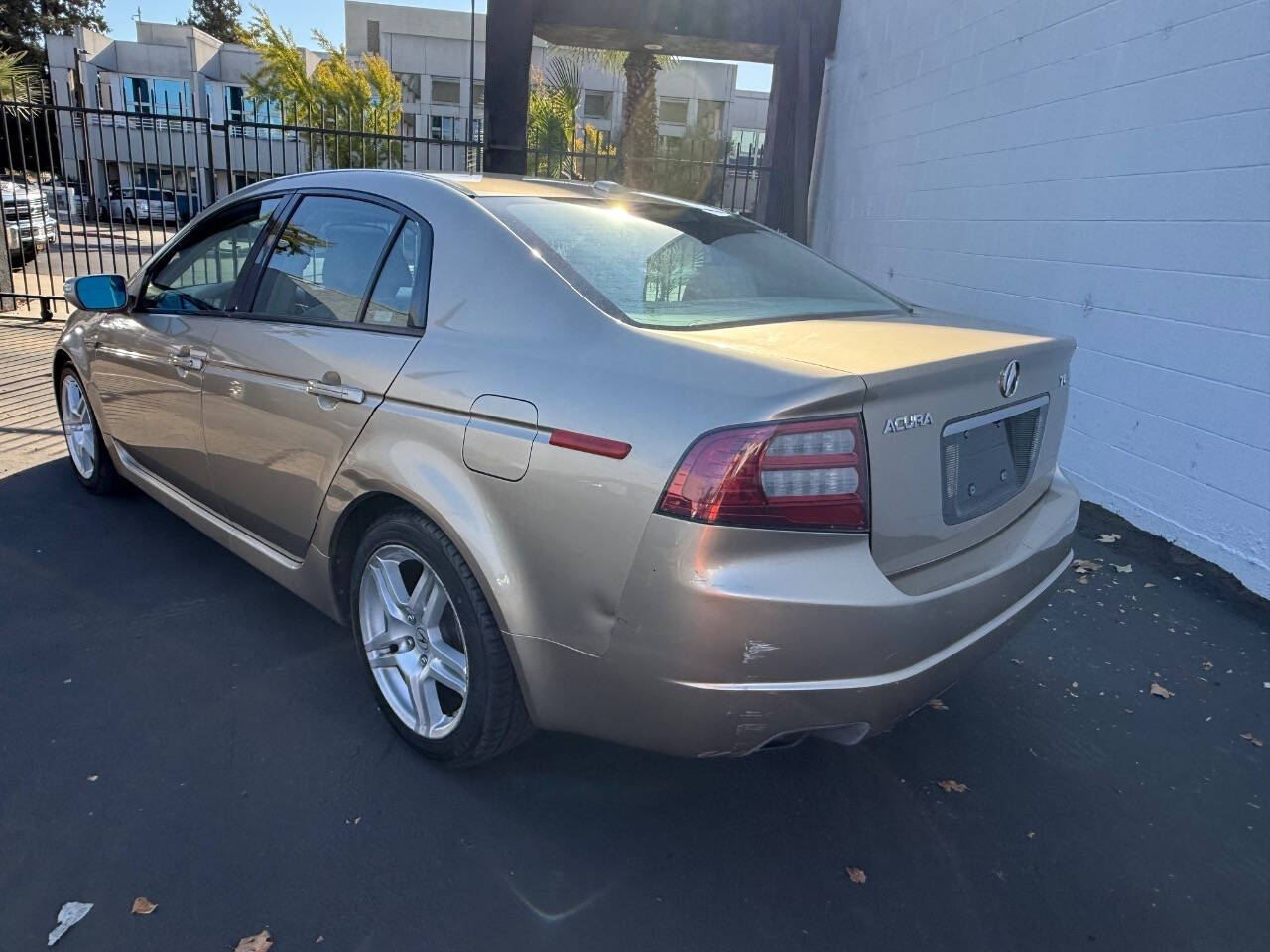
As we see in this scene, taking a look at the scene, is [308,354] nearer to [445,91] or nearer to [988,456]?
[988,456]

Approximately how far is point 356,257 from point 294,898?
1897 mm

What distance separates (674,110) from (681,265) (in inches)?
1548

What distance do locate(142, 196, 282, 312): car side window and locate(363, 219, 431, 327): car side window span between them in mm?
889

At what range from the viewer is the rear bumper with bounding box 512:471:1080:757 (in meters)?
1.90

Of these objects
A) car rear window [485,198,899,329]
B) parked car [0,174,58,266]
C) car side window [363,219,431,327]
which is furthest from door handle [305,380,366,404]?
parked car [0,174,58,266]

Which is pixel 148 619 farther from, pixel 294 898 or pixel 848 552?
pixel 848 552

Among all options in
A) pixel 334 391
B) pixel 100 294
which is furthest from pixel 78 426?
pixel 334 391

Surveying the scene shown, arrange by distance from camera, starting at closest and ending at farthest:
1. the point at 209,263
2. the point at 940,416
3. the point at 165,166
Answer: the point at 940,416
the point at 209,263
the point at 165,166

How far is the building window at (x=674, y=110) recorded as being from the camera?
3859 centimetres

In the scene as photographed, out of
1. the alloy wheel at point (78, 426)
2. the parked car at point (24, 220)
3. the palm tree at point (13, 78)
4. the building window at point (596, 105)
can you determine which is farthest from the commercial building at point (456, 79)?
the alloy wheel at point (78, 426)

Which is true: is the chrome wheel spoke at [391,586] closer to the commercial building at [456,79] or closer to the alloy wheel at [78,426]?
the alloy wheel at [78,426]

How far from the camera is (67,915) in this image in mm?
2064

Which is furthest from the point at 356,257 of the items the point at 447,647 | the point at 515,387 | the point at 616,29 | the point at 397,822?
the point at 616,29

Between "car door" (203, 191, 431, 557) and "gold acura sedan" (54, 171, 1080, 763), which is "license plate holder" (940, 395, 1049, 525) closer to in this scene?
"gold acura sedan" (54, 171, 1080, 763)
